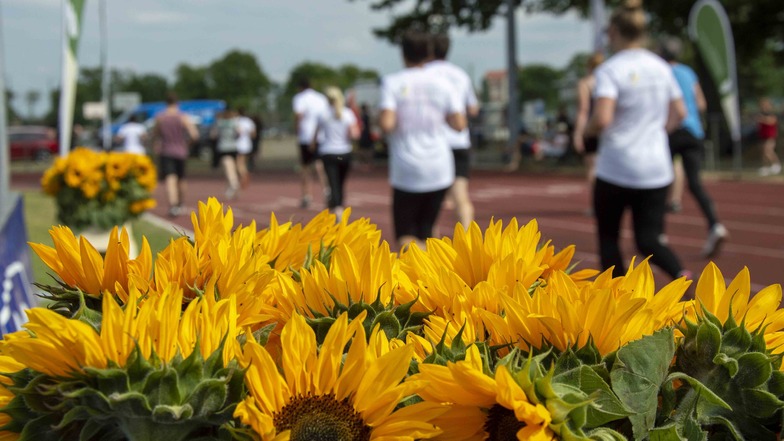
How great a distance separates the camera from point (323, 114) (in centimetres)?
1291

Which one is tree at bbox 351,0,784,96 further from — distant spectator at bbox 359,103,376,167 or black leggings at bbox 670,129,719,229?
black leggings at bbox 670,129,719,229

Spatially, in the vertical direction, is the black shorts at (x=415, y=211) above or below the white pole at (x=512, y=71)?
below

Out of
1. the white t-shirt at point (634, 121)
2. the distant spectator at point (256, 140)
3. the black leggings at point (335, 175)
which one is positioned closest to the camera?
the white t-shirt at point (634, 121)

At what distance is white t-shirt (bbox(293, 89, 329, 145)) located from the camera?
551 inches

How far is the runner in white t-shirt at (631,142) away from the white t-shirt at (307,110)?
8438 mm

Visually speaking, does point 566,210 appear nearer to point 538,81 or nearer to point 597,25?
point 597,25

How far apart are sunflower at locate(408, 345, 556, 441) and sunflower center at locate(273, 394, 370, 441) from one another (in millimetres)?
69

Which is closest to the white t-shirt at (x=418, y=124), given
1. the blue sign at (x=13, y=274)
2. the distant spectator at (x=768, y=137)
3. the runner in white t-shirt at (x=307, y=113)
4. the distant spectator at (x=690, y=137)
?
the blue sign at (x=13, y=274)

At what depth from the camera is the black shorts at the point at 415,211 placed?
6.34m

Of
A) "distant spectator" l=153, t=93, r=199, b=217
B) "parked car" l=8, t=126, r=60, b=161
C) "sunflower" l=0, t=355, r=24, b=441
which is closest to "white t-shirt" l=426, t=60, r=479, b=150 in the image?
"sunflower" l=0, t=355, r=24, b=441

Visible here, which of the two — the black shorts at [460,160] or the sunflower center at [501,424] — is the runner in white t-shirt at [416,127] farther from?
the sunflower center at [501,424]

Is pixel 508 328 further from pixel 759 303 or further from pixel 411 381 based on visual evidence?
pixel 759 303

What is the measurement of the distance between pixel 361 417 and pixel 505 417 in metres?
0.14

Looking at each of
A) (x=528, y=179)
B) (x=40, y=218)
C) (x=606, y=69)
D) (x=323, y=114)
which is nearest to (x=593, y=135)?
(x=606, y=69)
